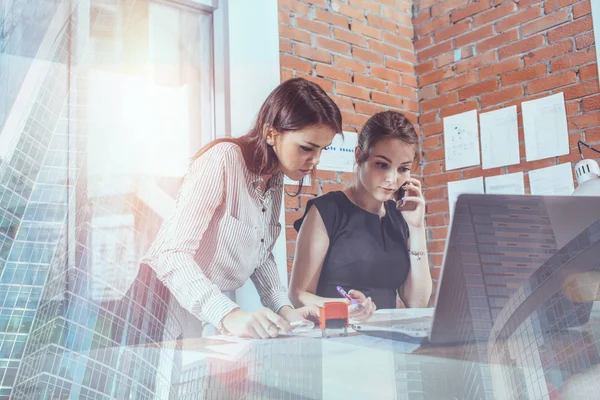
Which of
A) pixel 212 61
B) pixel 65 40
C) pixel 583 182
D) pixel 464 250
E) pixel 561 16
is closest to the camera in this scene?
pixel 464 250

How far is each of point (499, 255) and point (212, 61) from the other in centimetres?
86

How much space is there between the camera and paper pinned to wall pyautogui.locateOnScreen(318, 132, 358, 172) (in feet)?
5.02

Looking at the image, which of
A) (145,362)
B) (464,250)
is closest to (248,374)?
(145,362)

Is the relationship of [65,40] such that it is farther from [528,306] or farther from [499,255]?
[528,306]

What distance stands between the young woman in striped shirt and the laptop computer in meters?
0.44

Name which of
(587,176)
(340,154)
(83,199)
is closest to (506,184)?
(587,176)

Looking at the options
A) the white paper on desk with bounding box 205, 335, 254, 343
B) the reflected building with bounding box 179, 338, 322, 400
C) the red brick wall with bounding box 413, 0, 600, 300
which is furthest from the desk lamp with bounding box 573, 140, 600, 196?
the white paper on desk with bounding box 205, 335, 254, 343

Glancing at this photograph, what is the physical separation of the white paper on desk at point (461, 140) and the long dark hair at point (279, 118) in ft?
1.78

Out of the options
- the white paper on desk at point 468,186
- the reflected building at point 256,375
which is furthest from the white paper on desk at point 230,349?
the white paper on desk at point 468,186

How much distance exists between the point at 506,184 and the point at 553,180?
14 centimetres

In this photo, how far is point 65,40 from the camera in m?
1.26

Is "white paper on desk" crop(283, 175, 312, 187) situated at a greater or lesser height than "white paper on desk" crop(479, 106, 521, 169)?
lesser

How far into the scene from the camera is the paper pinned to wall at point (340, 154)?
153 cm

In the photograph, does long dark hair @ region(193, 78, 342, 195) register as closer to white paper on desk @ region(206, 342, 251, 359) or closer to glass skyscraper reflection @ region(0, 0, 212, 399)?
glass skyscraper reflection @ region(0, 0, 212, 399)
